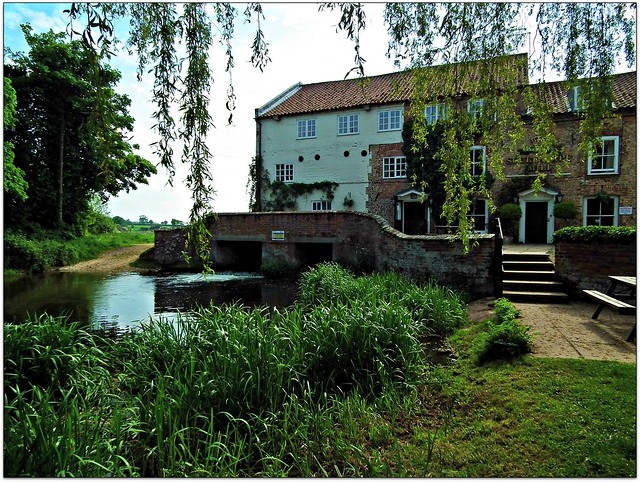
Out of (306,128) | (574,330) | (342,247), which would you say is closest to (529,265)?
(574,330)

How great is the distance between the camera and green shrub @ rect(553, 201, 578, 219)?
57.3ft

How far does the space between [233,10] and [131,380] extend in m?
3.85

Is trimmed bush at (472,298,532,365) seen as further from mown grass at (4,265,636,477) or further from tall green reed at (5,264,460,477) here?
tall green reed at (5,264,460,477)

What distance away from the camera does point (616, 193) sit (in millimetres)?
17484

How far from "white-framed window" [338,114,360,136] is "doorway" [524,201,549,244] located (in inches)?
382

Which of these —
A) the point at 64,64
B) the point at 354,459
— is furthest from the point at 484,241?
the point at 64,64

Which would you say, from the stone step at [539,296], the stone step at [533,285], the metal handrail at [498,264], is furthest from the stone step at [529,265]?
the stone step at [539,296]

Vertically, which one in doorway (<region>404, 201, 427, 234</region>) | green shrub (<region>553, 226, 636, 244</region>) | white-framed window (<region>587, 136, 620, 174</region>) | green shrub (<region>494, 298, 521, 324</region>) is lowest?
green shrub (<region>494, 298, 521, 324</region>)

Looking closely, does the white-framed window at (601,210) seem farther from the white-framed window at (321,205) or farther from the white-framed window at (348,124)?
the white-framed window at (321,205)

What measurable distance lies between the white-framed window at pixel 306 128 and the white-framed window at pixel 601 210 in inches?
562

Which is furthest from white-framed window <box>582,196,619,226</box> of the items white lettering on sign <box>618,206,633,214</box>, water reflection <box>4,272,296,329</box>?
water reflection <box>4,272,296,329</box>

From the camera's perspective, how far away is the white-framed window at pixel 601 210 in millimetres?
17500

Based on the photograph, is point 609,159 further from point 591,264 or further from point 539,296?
point 539,296

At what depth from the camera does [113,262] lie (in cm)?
2219
